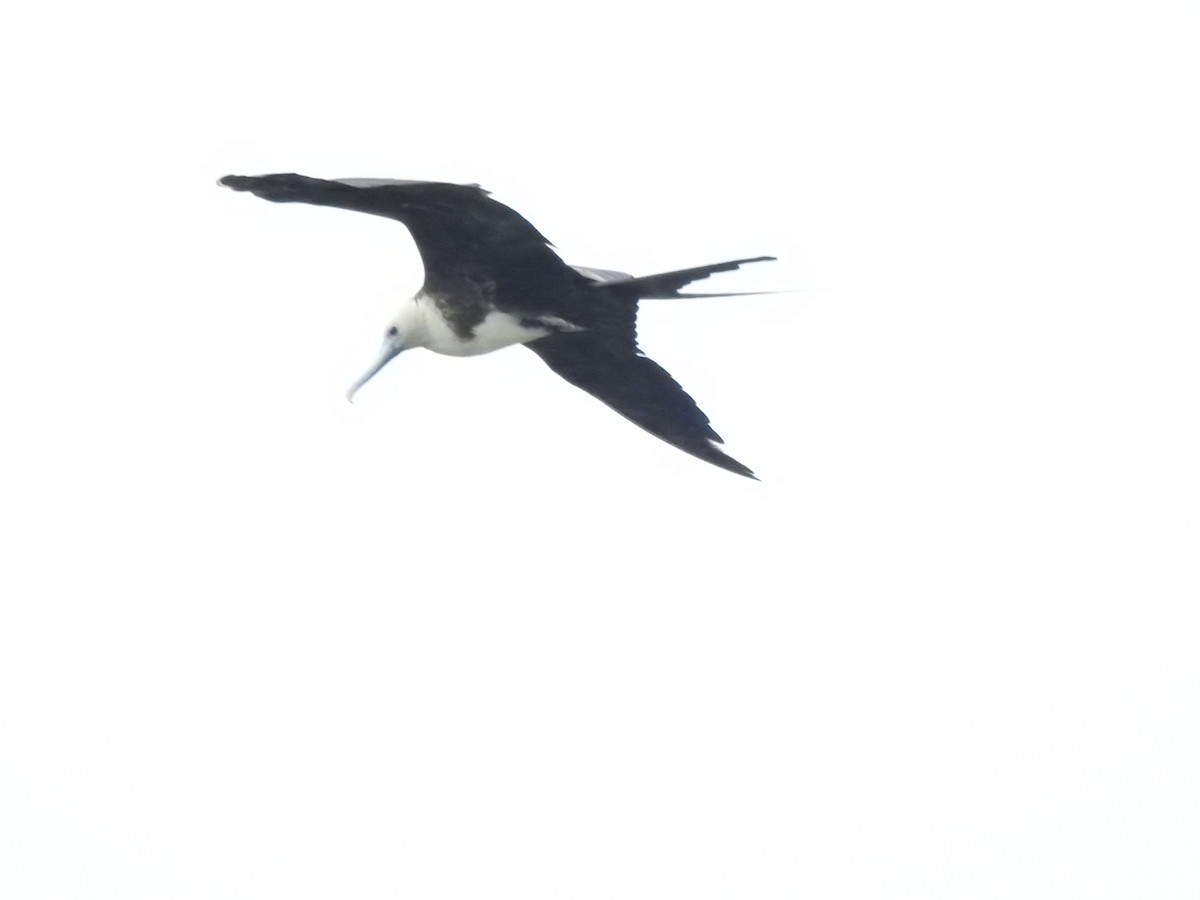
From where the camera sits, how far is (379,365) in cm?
767

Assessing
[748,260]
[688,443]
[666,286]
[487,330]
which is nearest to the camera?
[748,260]

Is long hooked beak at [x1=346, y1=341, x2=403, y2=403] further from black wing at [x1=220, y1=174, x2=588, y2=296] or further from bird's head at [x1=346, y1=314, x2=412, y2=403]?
black wing at [x1=220, y1=174, x2=588, y2=296]

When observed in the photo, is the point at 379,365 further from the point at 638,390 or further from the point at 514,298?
the point at 638,390

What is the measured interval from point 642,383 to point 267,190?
70.3 inches

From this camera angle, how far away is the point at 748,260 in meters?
6.14

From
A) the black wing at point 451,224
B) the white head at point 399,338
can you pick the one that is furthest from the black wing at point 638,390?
the black wing at point 451,224

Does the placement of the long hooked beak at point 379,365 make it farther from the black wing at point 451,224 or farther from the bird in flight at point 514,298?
the black wing at point 451,224

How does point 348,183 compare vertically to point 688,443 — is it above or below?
above

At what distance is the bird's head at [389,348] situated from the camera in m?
7.51

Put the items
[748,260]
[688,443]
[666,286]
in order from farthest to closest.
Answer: [688,443]
[666,286]
[748,260]

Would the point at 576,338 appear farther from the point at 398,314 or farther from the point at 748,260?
the point at 748,260

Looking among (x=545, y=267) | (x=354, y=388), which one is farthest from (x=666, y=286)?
(x=354, y=388)

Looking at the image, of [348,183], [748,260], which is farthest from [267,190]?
[748,260]

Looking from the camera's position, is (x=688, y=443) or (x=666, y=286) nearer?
(x=666, y=286)
